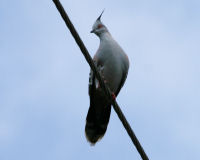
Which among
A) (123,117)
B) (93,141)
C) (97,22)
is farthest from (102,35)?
(123,117)

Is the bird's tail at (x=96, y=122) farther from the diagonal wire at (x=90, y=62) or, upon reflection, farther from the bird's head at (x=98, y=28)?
the diagonal wire at (x=90, y=62)

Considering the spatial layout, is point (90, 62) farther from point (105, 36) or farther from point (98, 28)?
point (98, 28)

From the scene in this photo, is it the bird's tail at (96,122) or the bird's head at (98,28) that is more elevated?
the bird's head at (98,28)

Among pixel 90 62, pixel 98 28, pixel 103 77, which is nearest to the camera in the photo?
pixel 90 62

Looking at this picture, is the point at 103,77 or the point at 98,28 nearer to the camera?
the point at 103,77

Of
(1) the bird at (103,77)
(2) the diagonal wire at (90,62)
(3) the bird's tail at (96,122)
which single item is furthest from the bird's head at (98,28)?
(2) the diagonal wire at (90,62)

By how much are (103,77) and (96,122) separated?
86 cm

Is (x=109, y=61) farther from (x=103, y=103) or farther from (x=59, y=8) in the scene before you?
(x=59, y=8)

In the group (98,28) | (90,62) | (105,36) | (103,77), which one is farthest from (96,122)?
(90,62)

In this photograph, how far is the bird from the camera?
860 centimetres

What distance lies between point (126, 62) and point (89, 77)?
0.74 metres

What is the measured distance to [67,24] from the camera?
4.97 metres

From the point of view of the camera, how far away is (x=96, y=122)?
897 cm

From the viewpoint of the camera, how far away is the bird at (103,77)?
8602mm
